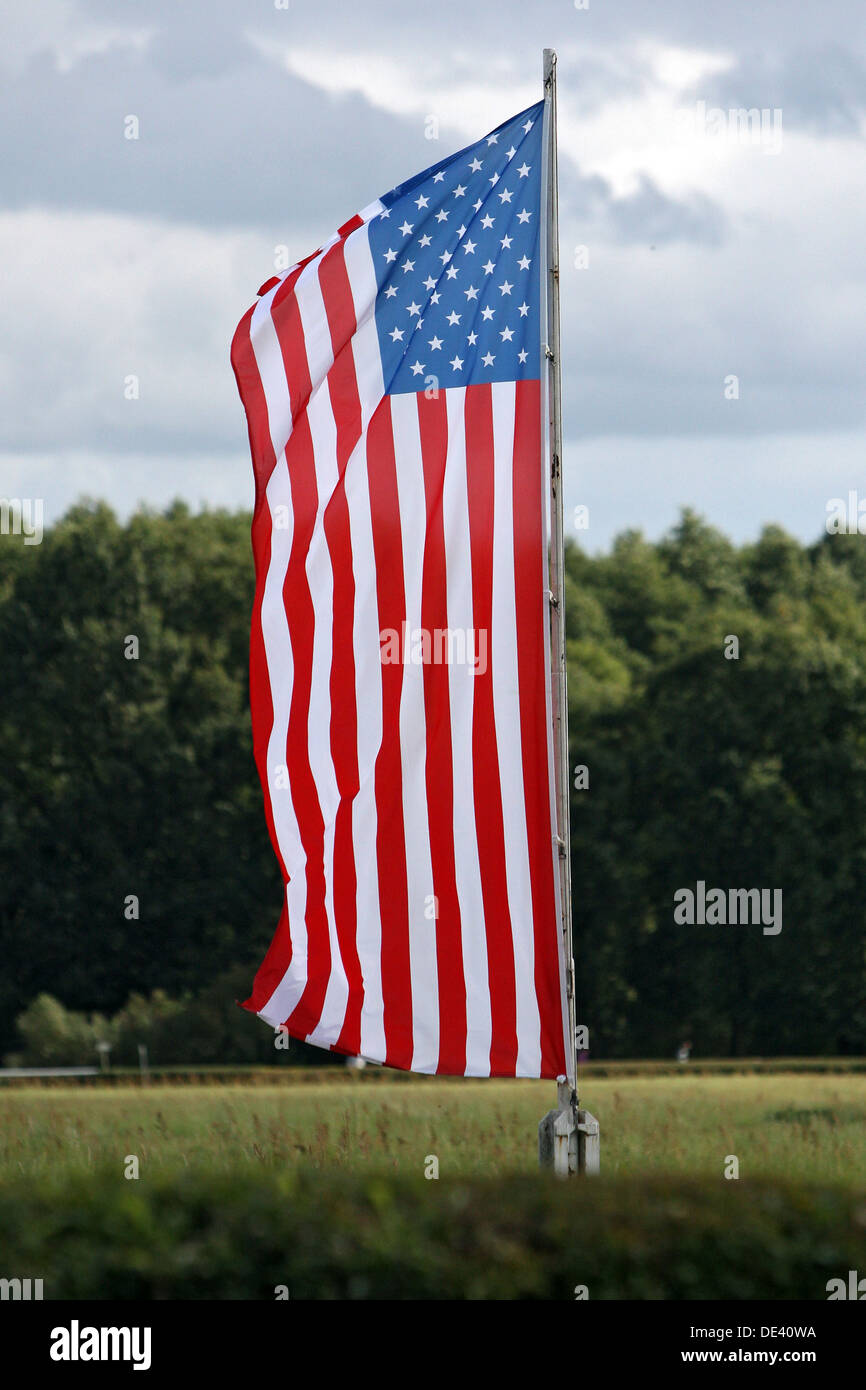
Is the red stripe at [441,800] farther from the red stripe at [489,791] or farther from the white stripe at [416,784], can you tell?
the red stripe at [489,791]

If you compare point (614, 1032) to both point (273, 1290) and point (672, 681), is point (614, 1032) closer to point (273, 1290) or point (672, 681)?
point (672, 681)

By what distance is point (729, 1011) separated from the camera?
49.9 m

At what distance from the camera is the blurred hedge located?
288 inches

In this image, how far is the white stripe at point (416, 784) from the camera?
Answer: 11.8 metres

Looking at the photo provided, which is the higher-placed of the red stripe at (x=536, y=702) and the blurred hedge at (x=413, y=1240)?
the red stripe at (x=536, y=702)

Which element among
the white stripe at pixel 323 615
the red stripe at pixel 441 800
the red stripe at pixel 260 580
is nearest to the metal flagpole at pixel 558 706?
the red stripe at pixel 441 800

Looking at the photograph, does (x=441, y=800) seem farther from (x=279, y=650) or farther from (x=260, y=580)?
(x=260, y=580)

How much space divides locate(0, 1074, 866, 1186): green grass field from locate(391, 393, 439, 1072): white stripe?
0.95 meters

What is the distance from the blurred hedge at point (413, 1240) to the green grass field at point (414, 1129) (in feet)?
1.80

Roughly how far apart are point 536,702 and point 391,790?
3.60ft

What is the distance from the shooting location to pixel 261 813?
52.3 meters

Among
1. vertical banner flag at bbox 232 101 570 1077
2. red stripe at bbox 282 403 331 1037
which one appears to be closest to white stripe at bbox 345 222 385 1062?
vertical banner flag at bbox 232 101 570 1077
